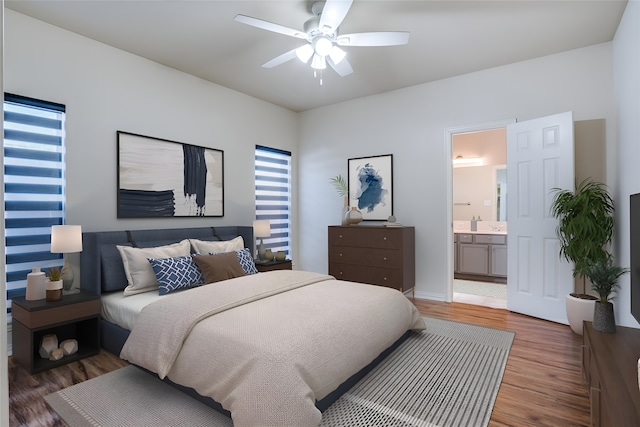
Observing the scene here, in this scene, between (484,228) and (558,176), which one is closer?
(558,176)

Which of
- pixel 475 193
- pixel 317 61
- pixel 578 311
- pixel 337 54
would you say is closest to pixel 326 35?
pixel 337 54

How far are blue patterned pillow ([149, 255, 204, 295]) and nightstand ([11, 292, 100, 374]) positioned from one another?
1.64 feet

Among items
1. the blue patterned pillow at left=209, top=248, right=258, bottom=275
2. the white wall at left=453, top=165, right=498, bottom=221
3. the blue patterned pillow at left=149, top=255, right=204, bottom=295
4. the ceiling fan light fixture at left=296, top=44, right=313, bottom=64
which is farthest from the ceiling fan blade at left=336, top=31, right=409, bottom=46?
the white wall at left=453, top=165, right=498, bottom=221

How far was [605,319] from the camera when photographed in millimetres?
2002

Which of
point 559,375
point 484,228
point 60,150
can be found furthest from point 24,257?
point 484,228

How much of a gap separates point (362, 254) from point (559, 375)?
2475 millimetres

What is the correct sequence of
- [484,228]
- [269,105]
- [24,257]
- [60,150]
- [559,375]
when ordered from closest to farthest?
[559,375] < [24,257] < [60,150] < [269,105] < [484,228]

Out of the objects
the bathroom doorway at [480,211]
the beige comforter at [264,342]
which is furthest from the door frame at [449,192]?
the beige comforter at [264,342]

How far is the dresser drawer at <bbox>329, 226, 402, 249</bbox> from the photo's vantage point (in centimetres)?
427

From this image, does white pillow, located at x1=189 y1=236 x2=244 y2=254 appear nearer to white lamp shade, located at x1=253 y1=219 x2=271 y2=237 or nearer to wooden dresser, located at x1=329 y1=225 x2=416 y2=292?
white lamp shade, located at x1=253 y1=219 x2=271 y2=237

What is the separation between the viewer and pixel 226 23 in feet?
9.89

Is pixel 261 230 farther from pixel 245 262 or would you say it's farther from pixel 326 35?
pixel 326 35

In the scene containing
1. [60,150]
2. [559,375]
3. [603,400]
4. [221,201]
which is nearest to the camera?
[603,400]

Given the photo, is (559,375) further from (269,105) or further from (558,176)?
(269,105)
